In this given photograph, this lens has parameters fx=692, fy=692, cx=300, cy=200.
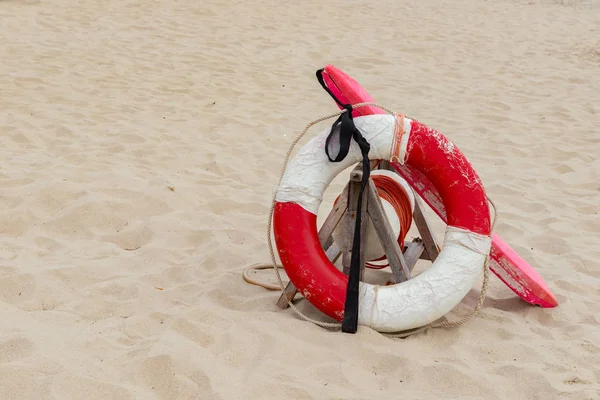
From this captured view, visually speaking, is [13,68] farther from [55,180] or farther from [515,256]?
[515,256]

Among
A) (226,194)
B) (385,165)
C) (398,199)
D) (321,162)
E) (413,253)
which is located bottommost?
(226,194)

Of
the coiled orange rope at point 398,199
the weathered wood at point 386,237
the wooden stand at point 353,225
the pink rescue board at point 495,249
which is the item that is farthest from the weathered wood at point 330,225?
the pink rescue board at point 495,249

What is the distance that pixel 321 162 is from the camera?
2.80 meters

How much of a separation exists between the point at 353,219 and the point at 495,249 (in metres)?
0.64

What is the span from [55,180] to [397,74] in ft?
14.9

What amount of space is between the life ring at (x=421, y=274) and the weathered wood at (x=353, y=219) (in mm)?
76

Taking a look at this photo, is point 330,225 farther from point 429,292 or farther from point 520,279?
point 520,279

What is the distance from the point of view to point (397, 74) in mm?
7621

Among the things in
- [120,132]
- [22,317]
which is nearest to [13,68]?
[120,132]

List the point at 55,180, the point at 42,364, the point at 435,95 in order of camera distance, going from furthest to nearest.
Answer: the point at 435,95, the point at 55,180, the point at 42,364

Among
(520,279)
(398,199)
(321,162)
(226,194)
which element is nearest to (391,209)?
(398,199)

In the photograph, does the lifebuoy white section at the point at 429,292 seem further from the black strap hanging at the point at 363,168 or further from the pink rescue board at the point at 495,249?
the pink rescue board at the point at 495,249

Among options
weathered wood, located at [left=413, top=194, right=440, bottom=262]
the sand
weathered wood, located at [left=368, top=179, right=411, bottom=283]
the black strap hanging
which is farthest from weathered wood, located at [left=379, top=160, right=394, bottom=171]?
the sand

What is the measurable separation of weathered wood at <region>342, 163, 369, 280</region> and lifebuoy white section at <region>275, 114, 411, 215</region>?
8 cm
